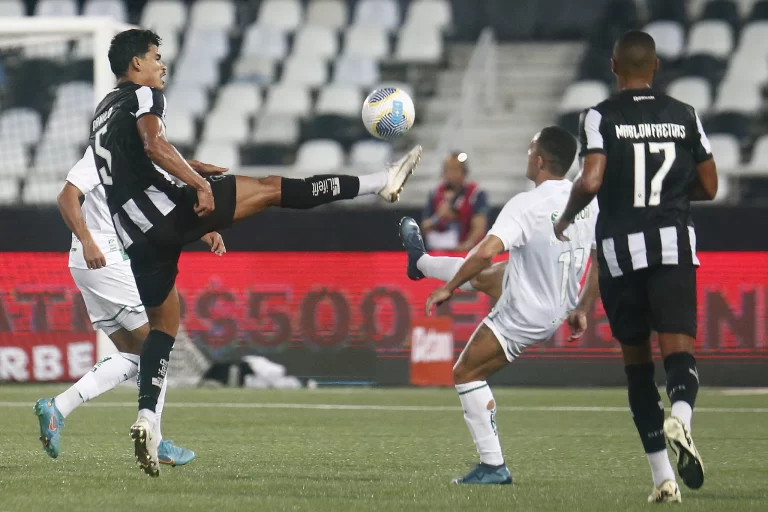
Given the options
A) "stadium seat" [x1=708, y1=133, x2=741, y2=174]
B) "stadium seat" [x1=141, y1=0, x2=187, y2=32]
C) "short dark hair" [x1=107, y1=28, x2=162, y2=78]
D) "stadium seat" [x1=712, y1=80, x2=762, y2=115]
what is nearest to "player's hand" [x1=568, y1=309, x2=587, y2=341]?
"short dark hair" [x1=107, y1=28, x2=162, y2=78]

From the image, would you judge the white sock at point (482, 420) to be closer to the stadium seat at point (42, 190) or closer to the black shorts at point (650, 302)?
the black shorts at point (650, 302)

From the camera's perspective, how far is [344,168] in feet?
49.9

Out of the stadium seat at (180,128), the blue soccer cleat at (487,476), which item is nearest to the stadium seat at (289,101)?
the stadium seat at (180,128)

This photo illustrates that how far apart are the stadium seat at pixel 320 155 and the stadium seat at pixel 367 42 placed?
2.40 m

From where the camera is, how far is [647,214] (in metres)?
5.70

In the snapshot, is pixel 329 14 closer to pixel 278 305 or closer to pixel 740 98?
pixel 740 98

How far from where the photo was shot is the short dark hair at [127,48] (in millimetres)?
6688

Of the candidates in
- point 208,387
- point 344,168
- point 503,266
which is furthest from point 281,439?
point 344,168

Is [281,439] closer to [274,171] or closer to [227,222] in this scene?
[227,222]

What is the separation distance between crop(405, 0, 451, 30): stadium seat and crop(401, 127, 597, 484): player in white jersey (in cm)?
1348

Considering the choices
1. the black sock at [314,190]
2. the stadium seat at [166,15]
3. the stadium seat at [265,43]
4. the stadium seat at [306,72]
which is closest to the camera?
the black sock at [314,190]

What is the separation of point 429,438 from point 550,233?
8.18 ft

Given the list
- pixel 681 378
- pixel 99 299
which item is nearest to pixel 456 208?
pixel 99 299

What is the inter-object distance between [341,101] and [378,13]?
9.17 ft
